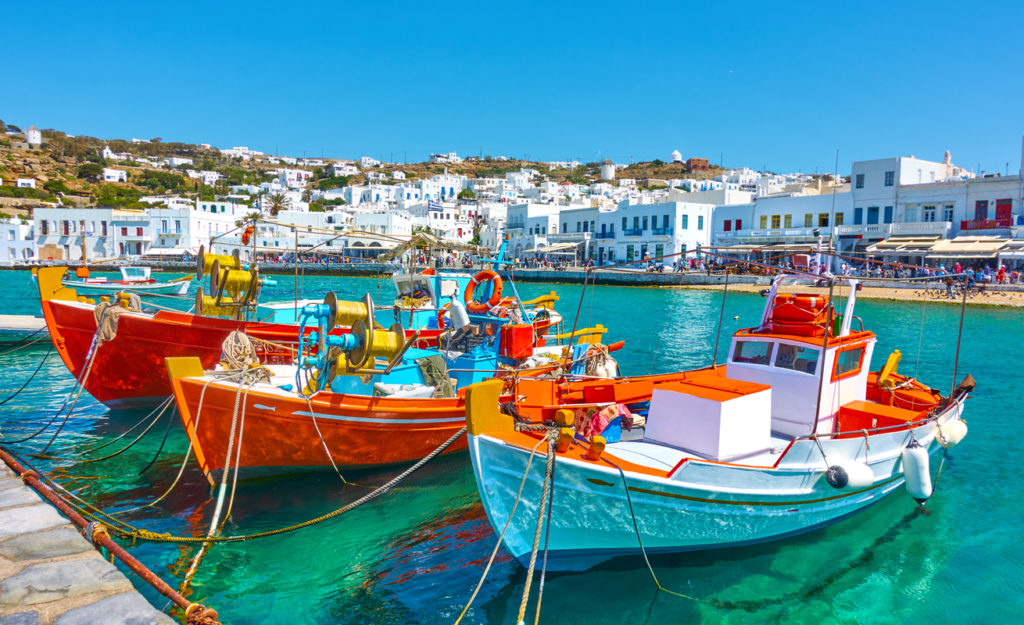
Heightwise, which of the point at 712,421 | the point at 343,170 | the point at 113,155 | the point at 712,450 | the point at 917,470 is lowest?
the point at 917,470

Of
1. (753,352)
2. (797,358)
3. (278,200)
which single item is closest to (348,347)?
(753,352)

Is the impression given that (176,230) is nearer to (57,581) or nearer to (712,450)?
(57,581)

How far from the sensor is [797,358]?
855 centimetres

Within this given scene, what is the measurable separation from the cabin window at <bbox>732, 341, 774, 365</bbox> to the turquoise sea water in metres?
2.39

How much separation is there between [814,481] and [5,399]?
53.5 ft

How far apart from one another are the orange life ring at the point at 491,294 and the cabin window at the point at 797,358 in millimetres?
6928

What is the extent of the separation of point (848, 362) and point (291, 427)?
26.5 feet

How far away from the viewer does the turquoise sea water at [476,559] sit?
6645 mm

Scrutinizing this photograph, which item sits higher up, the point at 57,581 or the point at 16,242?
the point at 16,242

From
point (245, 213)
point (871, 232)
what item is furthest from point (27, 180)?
point (871, 232)

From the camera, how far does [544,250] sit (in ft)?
206

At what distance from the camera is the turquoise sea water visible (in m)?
6.64

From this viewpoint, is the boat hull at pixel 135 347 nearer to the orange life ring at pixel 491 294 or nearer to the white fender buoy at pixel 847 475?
the orange life ring at pixel 491 294

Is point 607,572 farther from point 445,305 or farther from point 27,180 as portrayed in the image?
point 27,180
